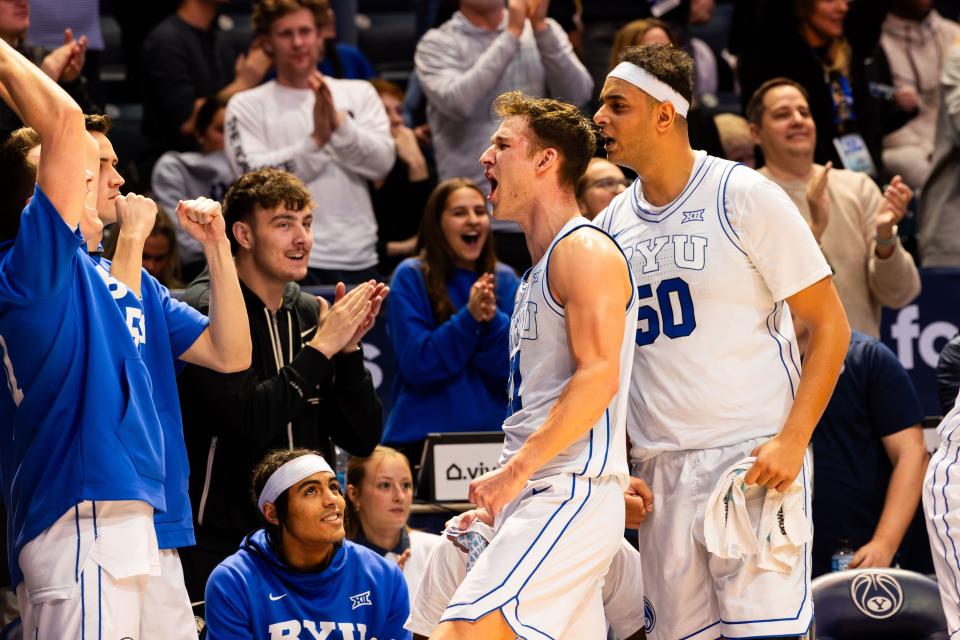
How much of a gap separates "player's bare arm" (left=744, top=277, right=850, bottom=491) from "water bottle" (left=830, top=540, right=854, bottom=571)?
225cm

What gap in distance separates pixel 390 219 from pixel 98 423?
540 cm

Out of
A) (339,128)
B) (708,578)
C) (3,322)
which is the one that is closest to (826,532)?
(708,578)

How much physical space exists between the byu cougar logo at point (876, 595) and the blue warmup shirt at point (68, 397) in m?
2.81

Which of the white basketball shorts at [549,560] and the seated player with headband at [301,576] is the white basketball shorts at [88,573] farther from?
the seated player with headband at [301,576]

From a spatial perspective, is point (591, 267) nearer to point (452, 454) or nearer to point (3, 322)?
point (3, 322)

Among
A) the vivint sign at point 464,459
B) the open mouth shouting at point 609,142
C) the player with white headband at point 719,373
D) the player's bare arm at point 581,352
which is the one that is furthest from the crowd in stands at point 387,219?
the player with white headband at point 719,373

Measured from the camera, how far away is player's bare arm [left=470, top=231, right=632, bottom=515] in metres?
4.00

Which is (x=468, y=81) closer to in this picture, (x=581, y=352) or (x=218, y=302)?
(x=218, y=302)

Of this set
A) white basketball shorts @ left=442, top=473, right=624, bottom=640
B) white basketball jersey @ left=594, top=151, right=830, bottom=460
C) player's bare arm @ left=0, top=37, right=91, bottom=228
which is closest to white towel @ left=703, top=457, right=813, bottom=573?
white basketball jersey @ left=594, top=151, right=830, bottom=460

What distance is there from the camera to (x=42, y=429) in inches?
153

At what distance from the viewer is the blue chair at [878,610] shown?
211 inches

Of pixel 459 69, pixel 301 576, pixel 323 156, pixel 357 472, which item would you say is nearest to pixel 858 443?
pixel 357 472

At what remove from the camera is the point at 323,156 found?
8.27m

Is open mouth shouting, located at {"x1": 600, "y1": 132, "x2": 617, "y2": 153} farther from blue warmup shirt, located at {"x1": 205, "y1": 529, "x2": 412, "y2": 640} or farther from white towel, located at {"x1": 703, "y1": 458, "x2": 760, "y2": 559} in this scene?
blue warmup shirt, located at {"x1": 205, "y1": 529, "x2": 412, "y2": 640}
